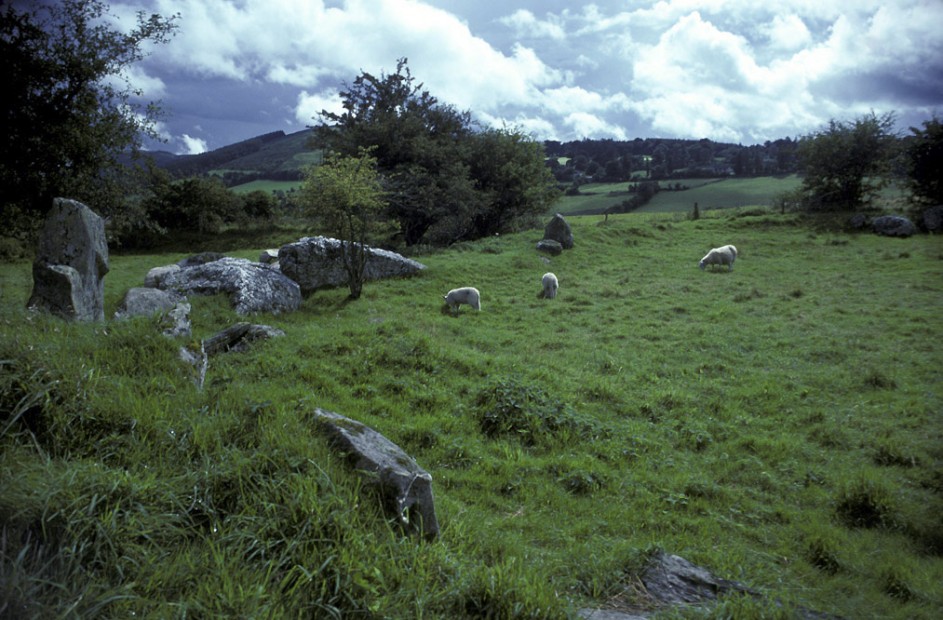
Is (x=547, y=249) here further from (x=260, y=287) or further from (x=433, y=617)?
(x=433, y=617)

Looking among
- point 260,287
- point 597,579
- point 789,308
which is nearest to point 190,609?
point 597,579

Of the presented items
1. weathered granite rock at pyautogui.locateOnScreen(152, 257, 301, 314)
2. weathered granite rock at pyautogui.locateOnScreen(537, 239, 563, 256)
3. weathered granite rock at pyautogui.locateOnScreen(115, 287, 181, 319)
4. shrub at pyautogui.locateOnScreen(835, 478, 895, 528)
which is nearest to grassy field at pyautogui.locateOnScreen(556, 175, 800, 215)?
weathered granite rock at pyautogui.locateOnScreen(537, 239, 563, 256)

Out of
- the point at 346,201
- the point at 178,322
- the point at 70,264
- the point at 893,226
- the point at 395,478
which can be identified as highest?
the point at 346,201

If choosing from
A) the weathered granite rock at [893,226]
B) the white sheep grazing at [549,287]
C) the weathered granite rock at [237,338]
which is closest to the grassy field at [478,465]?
the weathered granite rock at [237,338]

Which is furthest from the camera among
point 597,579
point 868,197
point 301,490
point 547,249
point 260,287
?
point 868,197

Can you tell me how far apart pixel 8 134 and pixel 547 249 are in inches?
909

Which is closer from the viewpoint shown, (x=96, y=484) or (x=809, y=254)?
(x=96, y=484)

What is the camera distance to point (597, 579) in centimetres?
390

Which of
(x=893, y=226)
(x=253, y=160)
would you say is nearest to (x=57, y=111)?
(x=893, y=226)

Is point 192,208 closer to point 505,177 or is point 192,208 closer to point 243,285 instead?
point 505,177

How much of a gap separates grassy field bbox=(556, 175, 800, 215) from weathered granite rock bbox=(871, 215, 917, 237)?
26.3 metres

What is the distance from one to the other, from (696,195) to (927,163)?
35568 mm

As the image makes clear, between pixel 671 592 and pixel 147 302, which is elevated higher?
pixel 147 302

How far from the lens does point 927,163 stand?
1359 inches
